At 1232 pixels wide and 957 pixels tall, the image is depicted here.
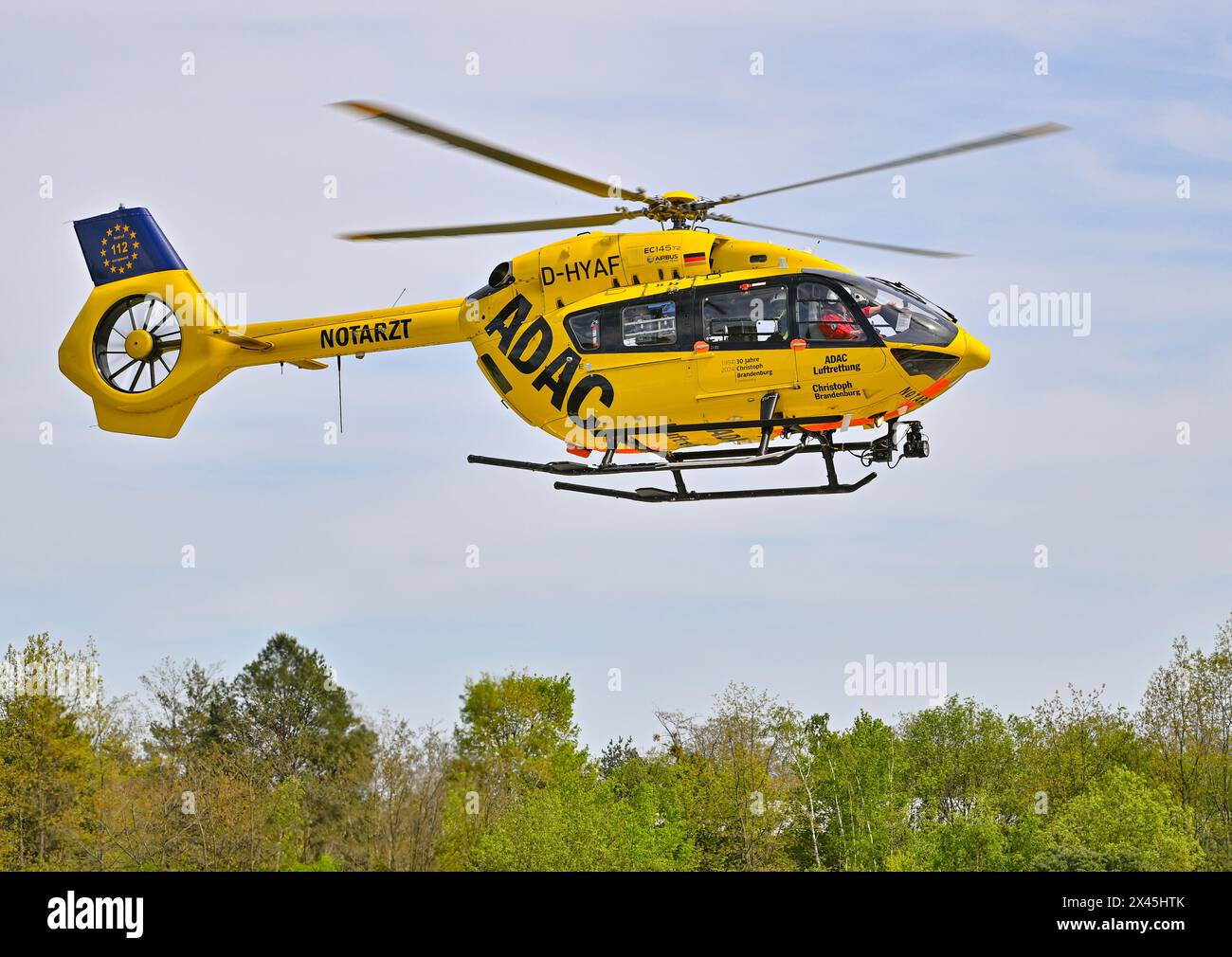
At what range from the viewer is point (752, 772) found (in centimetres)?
6638

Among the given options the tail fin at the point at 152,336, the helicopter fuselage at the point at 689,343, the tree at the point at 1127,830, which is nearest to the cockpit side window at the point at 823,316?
the helicopter fuselage at the point at 689,343

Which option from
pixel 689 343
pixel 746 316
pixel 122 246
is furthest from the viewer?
pixel 122 246

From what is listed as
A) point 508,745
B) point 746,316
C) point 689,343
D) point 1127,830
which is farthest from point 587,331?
point 508,745

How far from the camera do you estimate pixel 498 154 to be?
789 inches

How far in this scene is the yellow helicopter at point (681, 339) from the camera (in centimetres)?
1983

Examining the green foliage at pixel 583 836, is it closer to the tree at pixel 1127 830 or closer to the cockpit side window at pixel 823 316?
the tree at pixel 1127 830

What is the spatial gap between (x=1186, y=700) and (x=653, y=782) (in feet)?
75.4

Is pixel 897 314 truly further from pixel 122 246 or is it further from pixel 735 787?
pixel 735 787

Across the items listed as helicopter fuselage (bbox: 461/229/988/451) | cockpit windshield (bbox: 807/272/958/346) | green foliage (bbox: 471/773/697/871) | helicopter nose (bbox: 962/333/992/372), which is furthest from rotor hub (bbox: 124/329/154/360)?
green foliage (bbox: 471/773/697/871)

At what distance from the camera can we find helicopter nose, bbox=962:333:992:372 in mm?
19938

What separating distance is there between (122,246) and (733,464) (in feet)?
40.6

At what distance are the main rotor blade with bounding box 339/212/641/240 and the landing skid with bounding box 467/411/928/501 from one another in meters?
3.26

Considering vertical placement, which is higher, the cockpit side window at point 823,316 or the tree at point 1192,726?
the cockpit side window at point 823,316

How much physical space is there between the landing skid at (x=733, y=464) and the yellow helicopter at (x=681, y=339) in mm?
23
